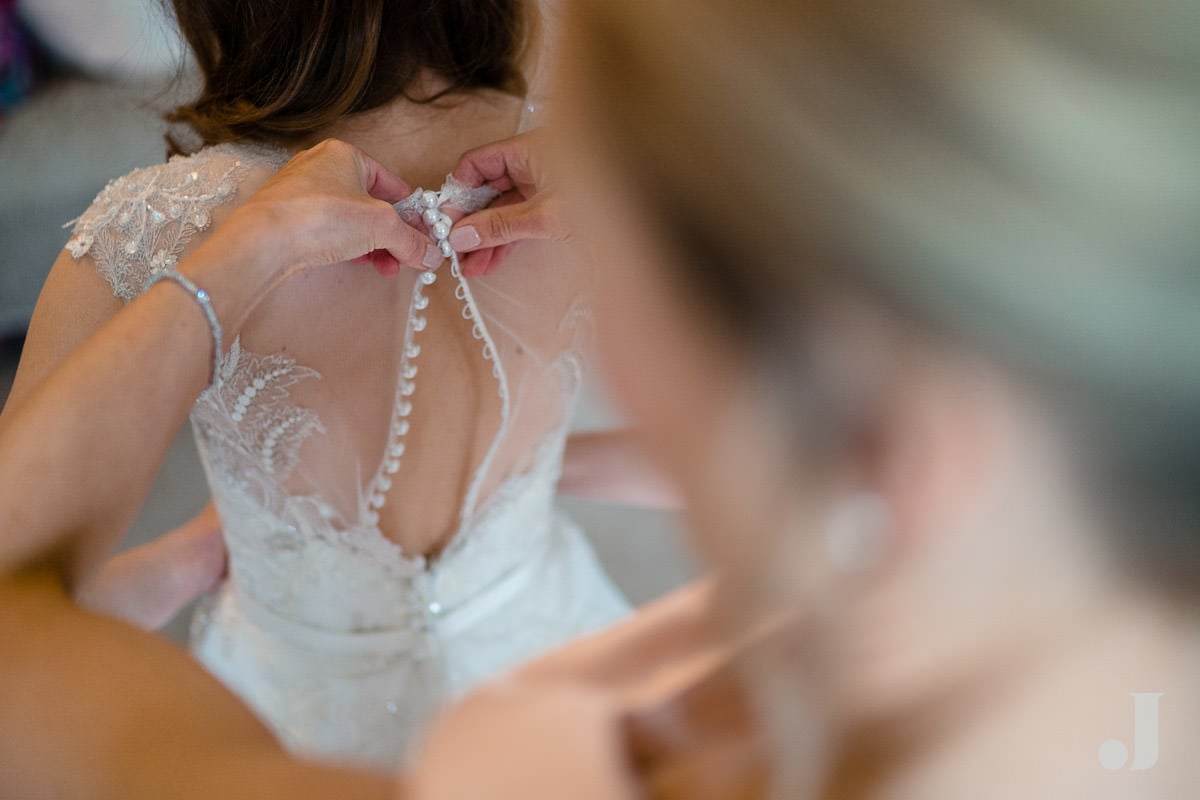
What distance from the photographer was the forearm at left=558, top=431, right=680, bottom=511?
1121 mm

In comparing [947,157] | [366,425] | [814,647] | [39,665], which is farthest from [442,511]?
[947,157]

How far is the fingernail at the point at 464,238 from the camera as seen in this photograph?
0.73m

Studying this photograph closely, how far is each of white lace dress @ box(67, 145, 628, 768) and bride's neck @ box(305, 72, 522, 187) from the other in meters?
0.05

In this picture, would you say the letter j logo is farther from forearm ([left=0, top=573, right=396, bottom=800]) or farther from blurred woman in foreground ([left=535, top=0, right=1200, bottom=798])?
forearm ([left=0, top=573, right=396, bottom=800])

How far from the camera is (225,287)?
2.07ft

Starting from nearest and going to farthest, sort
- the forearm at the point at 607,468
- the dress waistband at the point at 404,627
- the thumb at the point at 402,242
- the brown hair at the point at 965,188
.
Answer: the brown hair at the point at 965,188 → the thumb at the point at 402,242 → the dress waistband at the point at 404,627 → the forearm at the point at 607,468

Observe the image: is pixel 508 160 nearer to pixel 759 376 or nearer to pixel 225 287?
pixel 225 287

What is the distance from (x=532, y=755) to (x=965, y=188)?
279 millimetres

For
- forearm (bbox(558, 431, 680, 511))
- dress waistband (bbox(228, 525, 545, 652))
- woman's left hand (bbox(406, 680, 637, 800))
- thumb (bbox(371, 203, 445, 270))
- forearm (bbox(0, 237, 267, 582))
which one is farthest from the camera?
forearm (bbox(558, 431, 680, 511))

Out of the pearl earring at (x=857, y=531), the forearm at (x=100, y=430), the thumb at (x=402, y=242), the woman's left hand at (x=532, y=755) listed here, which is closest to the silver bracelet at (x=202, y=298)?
the forearm at (x=100, y=430)

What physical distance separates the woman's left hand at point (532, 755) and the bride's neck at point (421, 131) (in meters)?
0.49

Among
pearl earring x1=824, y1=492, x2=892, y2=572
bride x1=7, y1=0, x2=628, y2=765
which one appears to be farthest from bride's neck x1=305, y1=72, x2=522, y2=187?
pearl earring x1=824, y1=492, x2=892, y2=572

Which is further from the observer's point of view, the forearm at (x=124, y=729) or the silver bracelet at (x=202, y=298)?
the silver bracelet at (x=202, y=298)

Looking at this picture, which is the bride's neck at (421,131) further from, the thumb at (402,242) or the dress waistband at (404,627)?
the dress waistband at (404,627)
